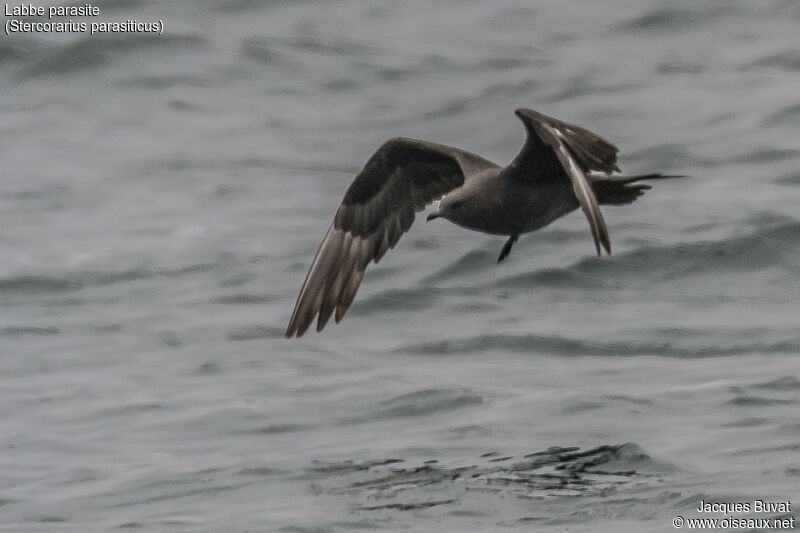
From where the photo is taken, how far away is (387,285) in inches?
511

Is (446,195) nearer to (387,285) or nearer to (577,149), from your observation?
(577,149)

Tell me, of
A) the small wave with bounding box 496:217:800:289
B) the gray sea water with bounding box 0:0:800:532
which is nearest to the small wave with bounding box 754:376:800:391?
the gray sea water with bounding box 0:0:800:532

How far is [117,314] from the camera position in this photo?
12.7 metres

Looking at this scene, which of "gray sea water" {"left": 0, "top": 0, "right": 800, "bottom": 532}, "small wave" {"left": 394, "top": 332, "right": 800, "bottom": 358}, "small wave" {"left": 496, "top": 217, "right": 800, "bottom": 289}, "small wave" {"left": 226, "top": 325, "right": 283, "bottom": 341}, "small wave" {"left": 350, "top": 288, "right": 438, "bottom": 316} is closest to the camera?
"gray sea water" {"left": 0, "top": 0, "right": 800, "bottom": 532}

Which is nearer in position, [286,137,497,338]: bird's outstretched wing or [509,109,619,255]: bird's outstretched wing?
[509,109,619,255]: bird's outstretched wing

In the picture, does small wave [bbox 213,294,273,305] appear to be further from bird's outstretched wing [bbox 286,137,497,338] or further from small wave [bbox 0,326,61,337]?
bird's outstretched wing [bbox 286,137,497,338]

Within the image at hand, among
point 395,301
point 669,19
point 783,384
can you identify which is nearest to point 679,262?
point 395,301

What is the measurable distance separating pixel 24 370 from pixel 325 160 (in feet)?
17.1

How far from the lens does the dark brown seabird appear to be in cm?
873

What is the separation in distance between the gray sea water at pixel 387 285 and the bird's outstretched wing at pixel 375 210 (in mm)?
856

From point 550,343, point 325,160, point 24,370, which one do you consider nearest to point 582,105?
point 325,160

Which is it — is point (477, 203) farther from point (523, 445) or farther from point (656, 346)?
point (656, 346)

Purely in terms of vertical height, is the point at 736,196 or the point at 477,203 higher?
the point at 477,203

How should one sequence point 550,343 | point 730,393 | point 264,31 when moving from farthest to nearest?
point 264,31
point 550,343
point 730,393
